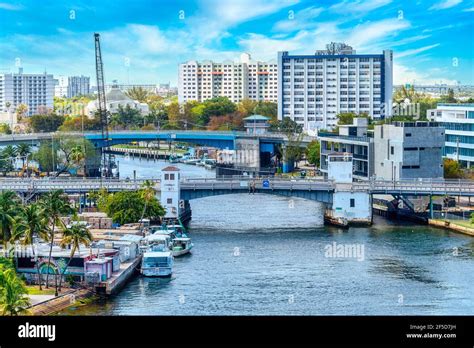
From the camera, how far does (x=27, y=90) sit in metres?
42.5

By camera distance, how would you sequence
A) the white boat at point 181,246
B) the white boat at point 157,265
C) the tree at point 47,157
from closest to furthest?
the white boat at point 157,265 → the white boat at point 181,246 → the tree at point 47,157

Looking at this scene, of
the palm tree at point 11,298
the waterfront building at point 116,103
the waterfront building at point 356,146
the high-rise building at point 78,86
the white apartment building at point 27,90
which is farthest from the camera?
the high-rise building at point 78,86

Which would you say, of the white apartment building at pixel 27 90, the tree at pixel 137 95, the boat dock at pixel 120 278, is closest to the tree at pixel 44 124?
the white apartment building at pixel 27 90

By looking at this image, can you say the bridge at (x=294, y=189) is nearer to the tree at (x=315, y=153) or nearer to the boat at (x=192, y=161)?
the tree at (x=315, y=153)

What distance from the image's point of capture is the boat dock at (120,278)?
7520mm

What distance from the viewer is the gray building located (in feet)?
47.1

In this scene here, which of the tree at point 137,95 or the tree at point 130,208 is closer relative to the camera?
the tree at point 130,208

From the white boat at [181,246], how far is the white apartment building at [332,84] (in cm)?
1910

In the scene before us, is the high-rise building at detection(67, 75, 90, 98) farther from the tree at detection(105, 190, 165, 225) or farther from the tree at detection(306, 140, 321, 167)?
the tree at detection(105, 190, 165, 225)

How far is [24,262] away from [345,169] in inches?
262

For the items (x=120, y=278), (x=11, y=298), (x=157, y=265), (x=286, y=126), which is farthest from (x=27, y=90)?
(x=11, y=298)

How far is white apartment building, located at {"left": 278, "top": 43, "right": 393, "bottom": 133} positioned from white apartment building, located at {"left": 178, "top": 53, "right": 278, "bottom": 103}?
366 inches
